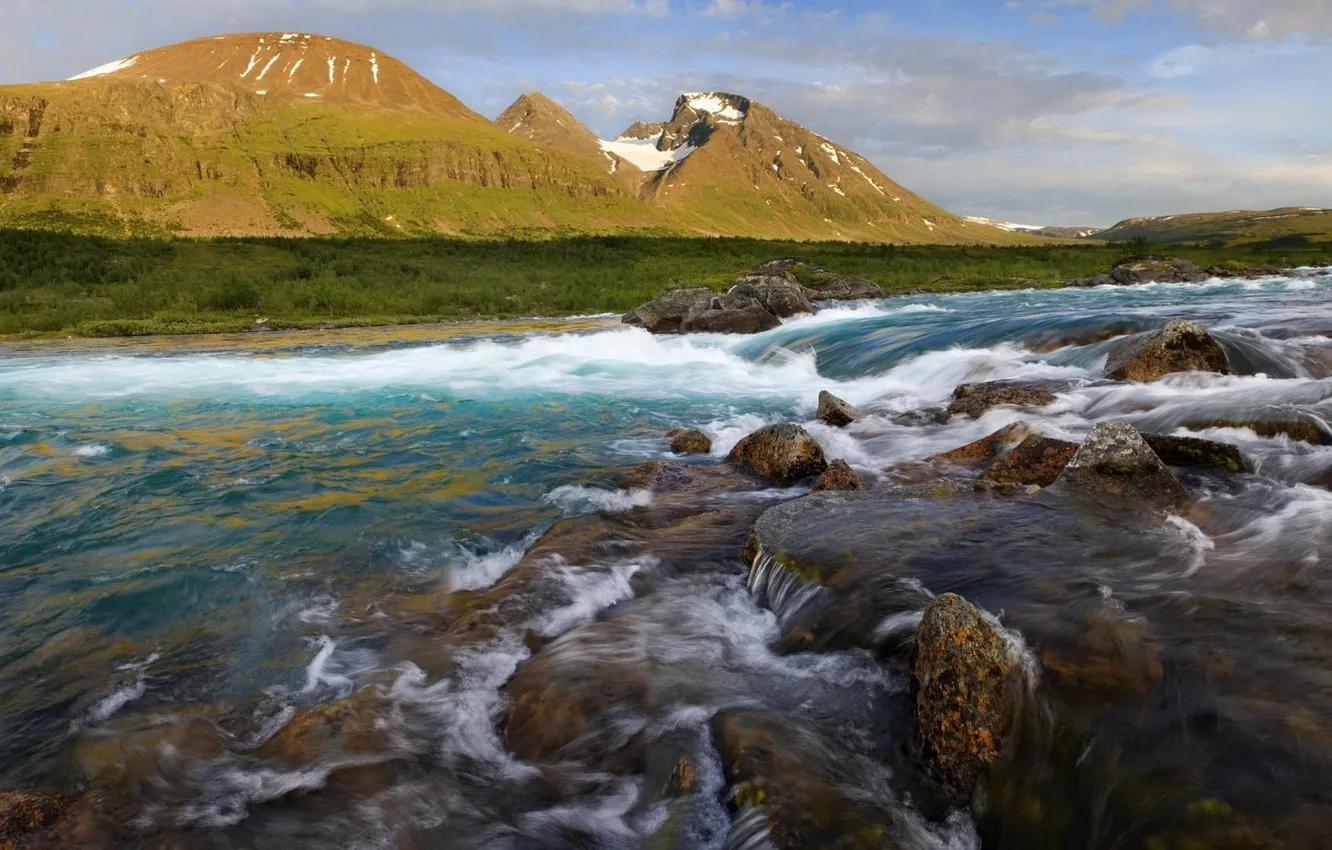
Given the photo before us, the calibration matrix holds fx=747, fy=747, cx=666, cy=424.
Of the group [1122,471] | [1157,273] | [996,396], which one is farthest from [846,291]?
[1122,471]

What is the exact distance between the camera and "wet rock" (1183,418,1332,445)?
7703mm

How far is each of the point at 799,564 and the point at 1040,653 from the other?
188cm

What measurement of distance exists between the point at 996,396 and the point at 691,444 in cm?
481

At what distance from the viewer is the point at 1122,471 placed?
6.55 m

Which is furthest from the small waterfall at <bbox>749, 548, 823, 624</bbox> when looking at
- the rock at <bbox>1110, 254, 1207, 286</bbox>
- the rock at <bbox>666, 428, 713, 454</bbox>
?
the rock at <bbox>1110, 254, 1207, 286</bbox>

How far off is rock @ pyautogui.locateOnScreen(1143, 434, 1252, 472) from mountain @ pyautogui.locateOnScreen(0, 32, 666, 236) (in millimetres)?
134197

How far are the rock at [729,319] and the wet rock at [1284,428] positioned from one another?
65.6 ft

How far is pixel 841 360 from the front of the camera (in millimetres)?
19844

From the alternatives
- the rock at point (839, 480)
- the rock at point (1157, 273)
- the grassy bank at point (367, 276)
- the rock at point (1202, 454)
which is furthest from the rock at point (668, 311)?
the rock at point (1157, 273)

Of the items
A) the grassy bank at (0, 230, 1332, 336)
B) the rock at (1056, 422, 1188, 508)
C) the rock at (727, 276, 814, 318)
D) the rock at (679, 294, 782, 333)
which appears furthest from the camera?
the grassy bank at (0, 230, 1332, 336)

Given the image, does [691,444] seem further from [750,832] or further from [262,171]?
[262,171]

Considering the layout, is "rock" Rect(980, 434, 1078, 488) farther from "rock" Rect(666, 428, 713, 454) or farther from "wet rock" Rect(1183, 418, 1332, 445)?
"rock" Rect(666, 428, 713, 454)

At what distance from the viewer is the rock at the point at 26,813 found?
11.2 ft

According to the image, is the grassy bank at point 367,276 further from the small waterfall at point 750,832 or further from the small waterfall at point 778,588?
the small waterfall at point 750,832
